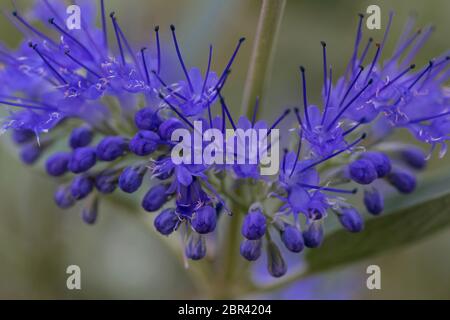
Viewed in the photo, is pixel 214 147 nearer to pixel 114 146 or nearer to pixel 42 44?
pixel 114 146

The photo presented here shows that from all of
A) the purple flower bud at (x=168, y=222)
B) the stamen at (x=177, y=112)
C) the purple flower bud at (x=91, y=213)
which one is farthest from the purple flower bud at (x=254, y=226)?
the purple flower bud at (x=91, y=213)

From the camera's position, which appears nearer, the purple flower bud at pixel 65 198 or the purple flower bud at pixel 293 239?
the purple flower bud at pixel 293 239

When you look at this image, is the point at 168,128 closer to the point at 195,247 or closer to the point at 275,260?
the point at 195,247

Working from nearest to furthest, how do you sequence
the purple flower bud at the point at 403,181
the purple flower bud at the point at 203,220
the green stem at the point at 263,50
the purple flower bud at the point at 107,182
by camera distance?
the purple flower bud at the point at 203,220
the green stem at the point at 263,50
the purple flower bud at the point at 107,182
the purple flower bud at the point at 403,181

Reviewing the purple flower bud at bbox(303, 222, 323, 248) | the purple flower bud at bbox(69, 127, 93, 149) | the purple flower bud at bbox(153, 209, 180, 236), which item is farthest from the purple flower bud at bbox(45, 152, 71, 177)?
the purple flower bud at bbox(303, 222, 323, 248)

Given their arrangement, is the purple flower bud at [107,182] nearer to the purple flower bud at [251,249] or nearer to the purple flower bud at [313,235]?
the purple flower bud at [251,249]

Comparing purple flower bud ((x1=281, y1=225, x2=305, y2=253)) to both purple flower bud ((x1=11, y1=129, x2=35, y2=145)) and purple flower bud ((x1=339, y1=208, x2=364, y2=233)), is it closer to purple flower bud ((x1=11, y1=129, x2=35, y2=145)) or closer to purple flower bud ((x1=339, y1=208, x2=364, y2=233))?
purple flower bud ((x1=339, y1=208, x2=364, y2=233))

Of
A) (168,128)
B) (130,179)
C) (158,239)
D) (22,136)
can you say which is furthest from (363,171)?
(158,239)
